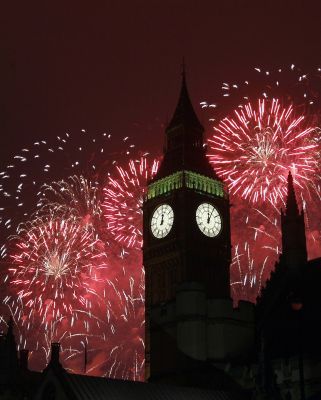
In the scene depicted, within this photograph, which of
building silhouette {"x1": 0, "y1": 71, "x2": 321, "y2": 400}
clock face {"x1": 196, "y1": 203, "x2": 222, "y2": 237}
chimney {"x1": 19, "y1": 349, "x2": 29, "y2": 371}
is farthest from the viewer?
clock face {"x1": 196, "y1": 203, "x2": 222, "y2": 237}

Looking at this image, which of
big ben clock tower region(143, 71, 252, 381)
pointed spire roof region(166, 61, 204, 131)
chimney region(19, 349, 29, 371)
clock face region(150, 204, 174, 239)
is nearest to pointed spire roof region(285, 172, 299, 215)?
big ben clock tower region(143, 71, 252, 381)

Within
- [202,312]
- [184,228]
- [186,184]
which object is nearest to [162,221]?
[184,228]

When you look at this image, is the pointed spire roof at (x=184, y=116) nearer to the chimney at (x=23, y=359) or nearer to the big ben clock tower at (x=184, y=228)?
the big ben clock tower at (x=184, y=228)

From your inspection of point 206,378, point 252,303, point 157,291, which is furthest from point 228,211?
point 206,378

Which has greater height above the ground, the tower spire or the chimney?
the tower spire

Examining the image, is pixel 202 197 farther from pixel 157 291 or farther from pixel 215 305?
pixel 215 305

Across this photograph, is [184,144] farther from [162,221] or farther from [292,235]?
[292,235]

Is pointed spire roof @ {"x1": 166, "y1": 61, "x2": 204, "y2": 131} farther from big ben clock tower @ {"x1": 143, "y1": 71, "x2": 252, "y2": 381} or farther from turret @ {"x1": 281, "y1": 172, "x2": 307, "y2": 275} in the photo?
turret @ {"x1": 281, "y1": 172, "x2": 307, "y2": 275}
